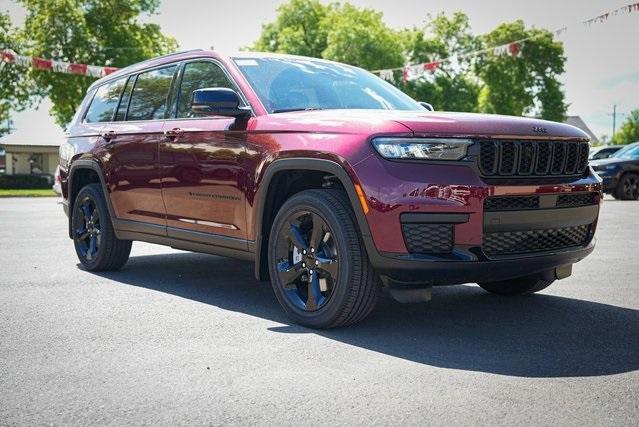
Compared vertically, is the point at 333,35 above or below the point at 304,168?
above

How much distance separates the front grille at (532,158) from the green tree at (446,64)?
177 feet

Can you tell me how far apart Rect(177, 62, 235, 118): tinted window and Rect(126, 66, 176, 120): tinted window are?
24cm

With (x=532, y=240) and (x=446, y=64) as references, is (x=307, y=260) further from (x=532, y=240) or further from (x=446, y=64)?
(x=446, y=64)

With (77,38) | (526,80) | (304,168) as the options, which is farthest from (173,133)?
(526,80)

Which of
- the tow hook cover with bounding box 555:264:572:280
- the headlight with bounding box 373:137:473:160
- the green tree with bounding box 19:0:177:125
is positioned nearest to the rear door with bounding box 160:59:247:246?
the headlight with bounding box 373:137:473:160

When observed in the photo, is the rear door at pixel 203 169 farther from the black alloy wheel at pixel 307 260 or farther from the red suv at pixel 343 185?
the black alloy wheel at pixel 307 260

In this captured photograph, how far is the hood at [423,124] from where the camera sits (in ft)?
14.3

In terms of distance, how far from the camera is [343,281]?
14.9 ft

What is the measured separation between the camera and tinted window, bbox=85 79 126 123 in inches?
289

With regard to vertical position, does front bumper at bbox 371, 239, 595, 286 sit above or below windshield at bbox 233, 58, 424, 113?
below

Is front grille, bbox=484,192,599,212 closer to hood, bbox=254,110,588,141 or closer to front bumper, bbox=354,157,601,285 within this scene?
front bumper, bbox=354,157,601,285

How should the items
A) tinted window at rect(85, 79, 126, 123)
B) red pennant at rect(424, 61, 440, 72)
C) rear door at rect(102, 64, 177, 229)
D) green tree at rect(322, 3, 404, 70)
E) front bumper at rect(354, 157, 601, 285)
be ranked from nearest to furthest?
front bumper at rect(354, 157, 601, 285)
rear door at rect(102, 64, 177, 229)
tinted window at rect(85, 79, 126, 123)
red pennant at rect(424, 61, 440, 72)
green tree at rect(322, 3, 404, 70)

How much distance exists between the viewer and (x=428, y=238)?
4328 millimetres

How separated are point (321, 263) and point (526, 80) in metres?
59.4
